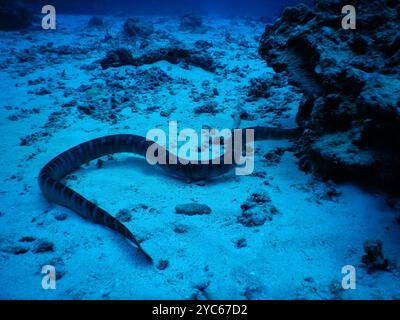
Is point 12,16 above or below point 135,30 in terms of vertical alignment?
above

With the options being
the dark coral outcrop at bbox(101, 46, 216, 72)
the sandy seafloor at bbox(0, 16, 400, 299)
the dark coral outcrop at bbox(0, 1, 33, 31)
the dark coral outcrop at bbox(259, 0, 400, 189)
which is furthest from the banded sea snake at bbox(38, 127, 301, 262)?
the dark coral outcrop at bbox(0, 1, 33, 31)

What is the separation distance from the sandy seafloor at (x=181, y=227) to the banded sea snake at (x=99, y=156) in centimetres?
13

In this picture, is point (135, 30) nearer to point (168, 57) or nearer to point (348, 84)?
point (168, 57)

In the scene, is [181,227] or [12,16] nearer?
[181,227]

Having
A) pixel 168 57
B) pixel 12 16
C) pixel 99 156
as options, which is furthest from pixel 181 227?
pixel 12 16

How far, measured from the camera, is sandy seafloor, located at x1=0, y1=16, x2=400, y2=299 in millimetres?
2475

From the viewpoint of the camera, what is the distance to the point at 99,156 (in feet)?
16.0

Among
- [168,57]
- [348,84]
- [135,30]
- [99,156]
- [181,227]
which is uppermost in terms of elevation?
[135,30]

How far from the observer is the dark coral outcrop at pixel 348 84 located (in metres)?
2.99

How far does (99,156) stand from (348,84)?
3.79 metres

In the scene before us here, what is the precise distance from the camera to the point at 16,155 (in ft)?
16.3

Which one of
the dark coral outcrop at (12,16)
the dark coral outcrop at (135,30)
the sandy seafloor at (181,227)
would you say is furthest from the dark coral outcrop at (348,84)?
the dark coral outcrop at (12,16)

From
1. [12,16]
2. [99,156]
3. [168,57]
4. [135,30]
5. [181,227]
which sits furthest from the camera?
[12,16]
